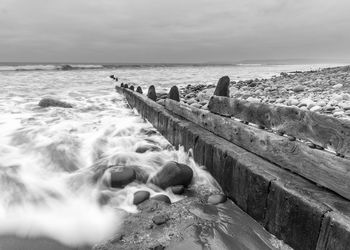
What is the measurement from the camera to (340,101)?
5.77 metres

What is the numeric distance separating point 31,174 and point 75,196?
93cm

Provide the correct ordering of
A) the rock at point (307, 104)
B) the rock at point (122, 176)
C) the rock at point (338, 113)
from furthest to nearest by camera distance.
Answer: the rock at point (307, 104) → the rock at point (338, 113) → the rock at point (122, 176)

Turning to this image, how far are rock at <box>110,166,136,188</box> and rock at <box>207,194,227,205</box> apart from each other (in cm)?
107

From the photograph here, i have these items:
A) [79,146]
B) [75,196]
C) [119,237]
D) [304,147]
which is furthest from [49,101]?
[304,147]

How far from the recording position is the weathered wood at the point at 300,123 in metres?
1.95

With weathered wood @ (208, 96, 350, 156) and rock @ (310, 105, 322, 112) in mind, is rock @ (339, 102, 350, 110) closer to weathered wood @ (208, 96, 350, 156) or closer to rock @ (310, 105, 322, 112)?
rock @ (310, 105, 322, 112)

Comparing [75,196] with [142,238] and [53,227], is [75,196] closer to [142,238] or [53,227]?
[53,227]

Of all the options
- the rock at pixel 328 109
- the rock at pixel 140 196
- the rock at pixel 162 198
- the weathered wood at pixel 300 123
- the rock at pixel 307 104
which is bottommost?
the rock at pixel 140 196

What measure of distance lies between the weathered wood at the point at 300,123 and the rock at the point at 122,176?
1.45 m

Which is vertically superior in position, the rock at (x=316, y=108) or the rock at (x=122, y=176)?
the rock at (x=316, y=108)

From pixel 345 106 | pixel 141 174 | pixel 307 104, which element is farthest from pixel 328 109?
pixel 141 174

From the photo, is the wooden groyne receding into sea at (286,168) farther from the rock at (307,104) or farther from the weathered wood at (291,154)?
the rock at (307,104)

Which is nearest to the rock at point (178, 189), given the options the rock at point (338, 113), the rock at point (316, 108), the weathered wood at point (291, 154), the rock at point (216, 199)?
the rock at point (216, 199)

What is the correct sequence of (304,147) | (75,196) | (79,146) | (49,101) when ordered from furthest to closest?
(49,101) < (79,146) < (75,196) < (304,147)
